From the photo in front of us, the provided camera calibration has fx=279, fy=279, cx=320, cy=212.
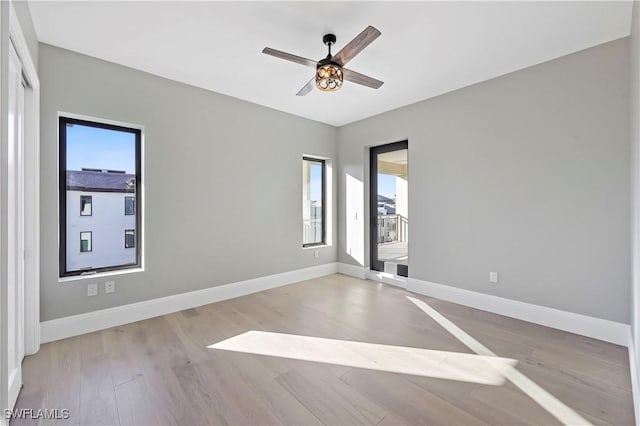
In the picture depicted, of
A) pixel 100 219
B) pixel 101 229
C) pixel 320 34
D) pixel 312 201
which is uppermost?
pixel 320 34

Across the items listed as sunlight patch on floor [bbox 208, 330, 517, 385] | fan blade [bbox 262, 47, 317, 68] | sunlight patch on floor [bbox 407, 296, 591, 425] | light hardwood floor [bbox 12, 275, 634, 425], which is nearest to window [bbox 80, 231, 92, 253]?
light hardwood floor [bbox 12, 275, 634, 425]

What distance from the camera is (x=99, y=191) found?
3.02 m

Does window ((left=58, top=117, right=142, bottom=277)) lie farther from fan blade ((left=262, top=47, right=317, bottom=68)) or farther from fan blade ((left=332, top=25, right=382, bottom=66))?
fan blade ((left=332, top=25, right=382, bottom=66))

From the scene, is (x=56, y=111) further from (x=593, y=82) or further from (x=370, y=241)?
(x=593, y=82)

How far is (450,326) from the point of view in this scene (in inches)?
116

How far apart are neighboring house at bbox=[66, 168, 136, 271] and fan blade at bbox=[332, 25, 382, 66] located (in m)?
2.68

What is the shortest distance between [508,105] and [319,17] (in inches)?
94.4

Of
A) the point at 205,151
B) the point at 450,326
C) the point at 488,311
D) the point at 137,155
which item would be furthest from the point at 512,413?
the point at 137,155

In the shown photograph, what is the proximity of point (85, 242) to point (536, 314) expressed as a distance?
4870 mm

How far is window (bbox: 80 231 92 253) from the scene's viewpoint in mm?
2914

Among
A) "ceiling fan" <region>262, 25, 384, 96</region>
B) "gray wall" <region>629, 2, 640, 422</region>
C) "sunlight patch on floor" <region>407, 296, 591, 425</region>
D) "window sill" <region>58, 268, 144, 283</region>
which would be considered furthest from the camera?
"window sill" <region>58, 268, 144, 283</region>

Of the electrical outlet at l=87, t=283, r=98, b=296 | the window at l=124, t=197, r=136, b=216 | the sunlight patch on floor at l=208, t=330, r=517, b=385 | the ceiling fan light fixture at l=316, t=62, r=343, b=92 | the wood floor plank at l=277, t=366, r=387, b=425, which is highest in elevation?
the ceiling fan light fixture at l=316, t=62, r=343, b=92

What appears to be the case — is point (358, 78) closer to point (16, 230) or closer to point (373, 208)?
point (373, 208)

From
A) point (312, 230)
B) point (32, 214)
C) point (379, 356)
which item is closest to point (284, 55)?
point (32, 214)
